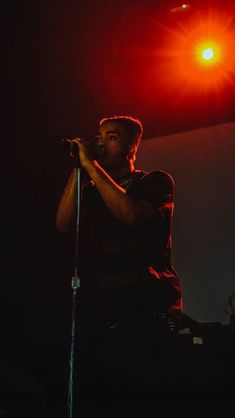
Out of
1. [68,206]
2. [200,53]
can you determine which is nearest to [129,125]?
[68,206]

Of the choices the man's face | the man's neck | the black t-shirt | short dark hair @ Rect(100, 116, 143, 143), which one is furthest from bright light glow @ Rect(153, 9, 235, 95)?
the black t-shirt

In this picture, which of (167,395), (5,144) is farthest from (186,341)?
(5,144)

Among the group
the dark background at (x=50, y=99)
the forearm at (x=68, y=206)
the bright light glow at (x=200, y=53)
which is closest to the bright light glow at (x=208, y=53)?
the bright light glow at (x=200, y=53)

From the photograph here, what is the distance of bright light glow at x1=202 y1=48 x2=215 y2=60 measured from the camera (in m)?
3.13

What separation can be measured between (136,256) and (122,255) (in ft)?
0.22

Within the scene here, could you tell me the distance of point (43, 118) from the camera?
3195 millimetres

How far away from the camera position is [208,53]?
3162 mm

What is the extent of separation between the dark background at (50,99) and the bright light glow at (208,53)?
30cm

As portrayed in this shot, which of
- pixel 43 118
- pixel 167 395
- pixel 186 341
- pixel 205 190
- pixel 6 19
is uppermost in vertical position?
pixel 6 19

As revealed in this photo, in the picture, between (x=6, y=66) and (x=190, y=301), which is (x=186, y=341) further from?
(x=6, y=66)

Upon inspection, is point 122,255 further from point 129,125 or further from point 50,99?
point 50,99

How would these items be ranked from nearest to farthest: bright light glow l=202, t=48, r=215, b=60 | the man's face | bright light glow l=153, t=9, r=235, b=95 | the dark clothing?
the dark clothing < the man's face < bright light glow l=153, t=9, r=235, b=95 < bright light glow l=202, t=48, r=215, b=60

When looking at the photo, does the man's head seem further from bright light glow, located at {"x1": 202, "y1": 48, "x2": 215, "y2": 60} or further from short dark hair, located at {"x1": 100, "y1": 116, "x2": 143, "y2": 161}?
bright light glow, located at {"x1": 202, "y1": 48, "x2": 215, "y2": 60}

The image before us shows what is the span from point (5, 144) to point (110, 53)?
102 centimetres
